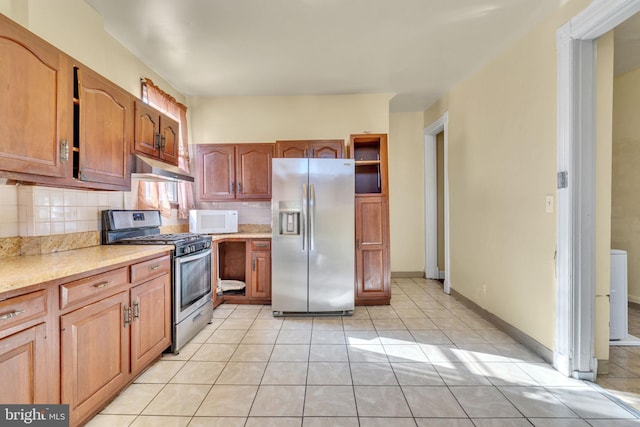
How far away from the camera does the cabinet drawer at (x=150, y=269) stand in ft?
6.04

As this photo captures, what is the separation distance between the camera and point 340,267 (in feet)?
10.2

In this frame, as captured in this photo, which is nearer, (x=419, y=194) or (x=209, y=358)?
(x=209, y=358)

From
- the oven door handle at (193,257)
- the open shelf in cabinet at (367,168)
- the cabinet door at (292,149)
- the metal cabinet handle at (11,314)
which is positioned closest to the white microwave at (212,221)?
the oven door handle at (193,257)

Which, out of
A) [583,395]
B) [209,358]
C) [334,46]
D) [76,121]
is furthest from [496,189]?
[76,121]

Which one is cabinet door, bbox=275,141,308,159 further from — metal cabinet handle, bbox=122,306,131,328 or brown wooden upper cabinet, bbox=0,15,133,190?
metal cabinet handle, bbox=122,306,131,328

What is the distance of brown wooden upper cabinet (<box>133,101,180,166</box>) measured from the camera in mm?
2336

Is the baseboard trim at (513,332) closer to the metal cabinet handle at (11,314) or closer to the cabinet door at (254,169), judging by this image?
the cabinet door at (254,169)

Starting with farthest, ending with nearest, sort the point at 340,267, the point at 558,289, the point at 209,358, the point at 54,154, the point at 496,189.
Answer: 1. the point at 340,267
2. the point at 496,189
3. the point at 209,358
4. the point at 558,289
5. the point at 54,154

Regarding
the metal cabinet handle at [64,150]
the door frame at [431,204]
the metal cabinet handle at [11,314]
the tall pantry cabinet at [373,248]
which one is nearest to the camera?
the metal cabinet handle at [11,314]

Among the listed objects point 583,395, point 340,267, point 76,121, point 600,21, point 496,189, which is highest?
point 600,21

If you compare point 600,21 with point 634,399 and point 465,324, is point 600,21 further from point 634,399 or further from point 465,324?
point 465,324

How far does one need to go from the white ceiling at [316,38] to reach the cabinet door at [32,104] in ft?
2.89

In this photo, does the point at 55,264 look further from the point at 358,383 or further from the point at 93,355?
the point at 358,383

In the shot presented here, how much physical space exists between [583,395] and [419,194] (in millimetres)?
3087
